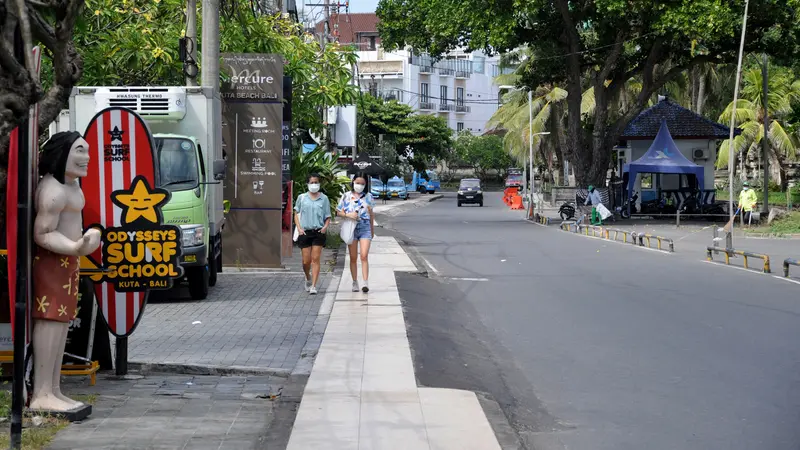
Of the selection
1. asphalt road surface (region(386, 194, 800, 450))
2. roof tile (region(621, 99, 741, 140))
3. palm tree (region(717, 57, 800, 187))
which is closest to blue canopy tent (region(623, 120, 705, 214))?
roof tile (region(621, 99, 741, 140))

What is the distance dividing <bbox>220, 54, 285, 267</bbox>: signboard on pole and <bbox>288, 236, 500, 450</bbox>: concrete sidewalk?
793cm

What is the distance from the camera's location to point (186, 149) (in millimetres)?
15898

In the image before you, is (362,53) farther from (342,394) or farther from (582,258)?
(342,394)

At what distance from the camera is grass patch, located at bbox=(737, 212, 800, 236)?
32719 millimetres

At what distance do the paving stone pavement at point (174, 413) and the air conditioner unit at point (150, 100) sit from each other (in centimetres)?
759

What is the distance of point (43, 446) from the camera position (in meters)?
6.58

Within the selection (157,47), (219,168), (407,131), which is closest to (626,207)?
(157,47)

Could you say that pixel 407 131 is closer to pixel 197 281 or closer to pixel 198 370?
pixel 197 281

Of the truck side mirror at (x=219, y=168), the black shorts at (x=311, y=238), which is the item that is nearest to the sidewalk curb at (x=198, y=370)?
the black shorts at (x=311, y=238)

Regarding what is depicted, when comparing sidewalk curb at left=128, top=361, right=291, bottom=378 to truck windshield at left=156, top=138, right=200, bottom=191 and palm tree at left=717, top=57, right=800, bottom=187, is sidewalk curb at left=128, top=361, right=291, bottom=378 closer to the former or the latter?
truck windshield at left=156, top=138, right=200, bottom=191

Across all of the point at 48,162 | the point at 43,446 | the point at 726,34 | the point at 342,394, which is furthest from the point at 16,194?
the point at 726,34

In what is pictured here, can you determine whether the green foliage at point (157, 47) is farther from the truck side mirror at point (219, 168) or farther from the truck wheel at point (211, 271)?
the truck wheel at point (211, 271)

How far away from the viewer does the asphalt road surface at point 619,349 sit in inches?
314

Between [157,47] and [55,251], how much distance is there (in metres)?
13.6
